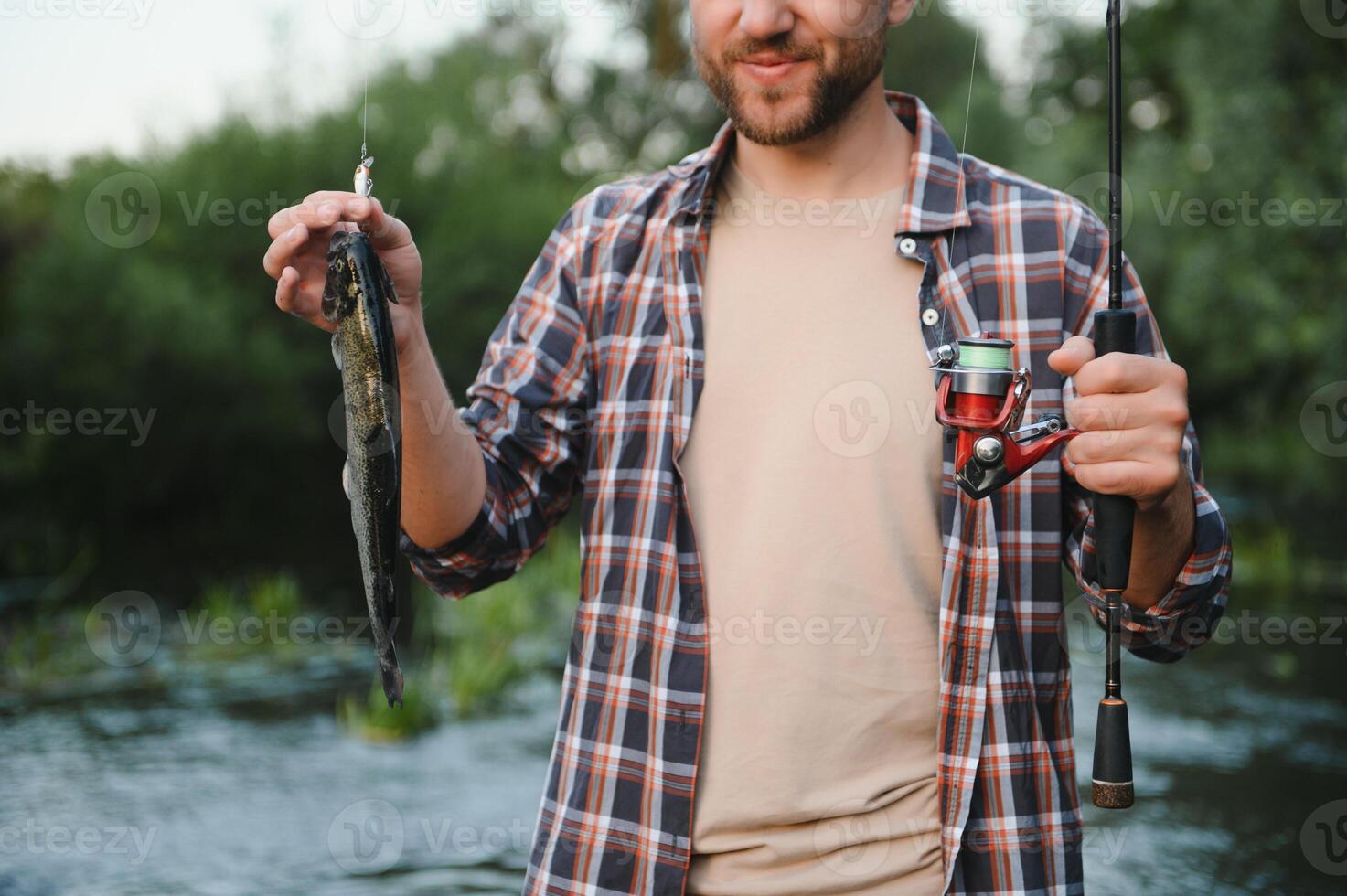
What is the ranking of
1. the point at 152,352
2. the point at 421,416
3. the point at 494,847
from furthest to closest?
the point at 152,352 → the point at 494,847 → the point at 421,416

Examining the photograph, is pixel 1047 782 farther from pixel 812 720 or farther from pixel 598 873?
pixel 598 873

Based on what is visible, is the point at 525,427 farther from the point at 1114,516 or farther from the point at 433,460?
the point at 1114,516

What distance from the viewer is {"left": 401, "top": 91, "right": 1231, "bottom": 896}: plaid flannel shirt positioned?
2180 millimetres

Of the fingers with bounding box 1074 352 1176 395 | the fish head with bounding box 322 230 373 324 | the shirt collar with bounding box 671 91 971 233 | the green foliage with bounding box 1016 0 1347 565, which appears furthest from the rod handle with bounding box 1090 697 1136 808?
the green foliage with bounding box 1016 0 1347 565

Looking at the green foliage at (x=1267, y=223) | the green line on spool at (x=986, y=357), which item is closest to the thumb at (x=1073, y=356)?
the green line on spool at (x=986, y=357)

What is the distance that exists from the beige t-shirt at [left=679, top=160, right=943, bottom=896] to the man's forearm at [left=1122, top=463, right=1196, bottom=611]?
1.09 ft

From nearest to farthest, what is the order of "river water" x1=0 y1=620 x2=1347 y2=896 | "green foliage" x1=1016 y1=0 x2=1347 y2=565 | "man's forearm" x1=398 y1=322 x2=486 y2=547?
"man's forearm" x1=398 y1=322 x2=486 y2=547 < "river water" x1=0 y1=620 x2=1347 y2=896 < "green foliage" x1=1016 y1=0 x2=1347 y2=565

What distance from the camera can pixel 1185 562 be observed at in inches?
84.5

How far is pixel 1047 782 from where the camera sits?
223 centimetres

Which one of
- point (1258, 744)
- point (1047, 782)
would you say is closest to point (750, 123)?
point (1047, 782)

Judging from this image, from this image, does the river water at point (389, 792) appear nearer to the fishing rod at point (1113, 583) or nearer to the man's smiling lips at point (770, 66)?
the fishing rod at point (1113, 583)

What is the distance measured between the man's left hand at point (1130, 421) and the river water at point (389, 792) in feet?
15.5

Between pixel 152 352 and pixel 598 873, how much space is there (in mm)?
15253

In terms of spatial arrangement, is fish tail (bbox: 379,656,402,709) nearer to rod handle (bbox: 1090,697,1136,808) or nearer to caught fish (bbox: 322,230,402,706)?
caught fish (bbox: 322,230,402,706)
